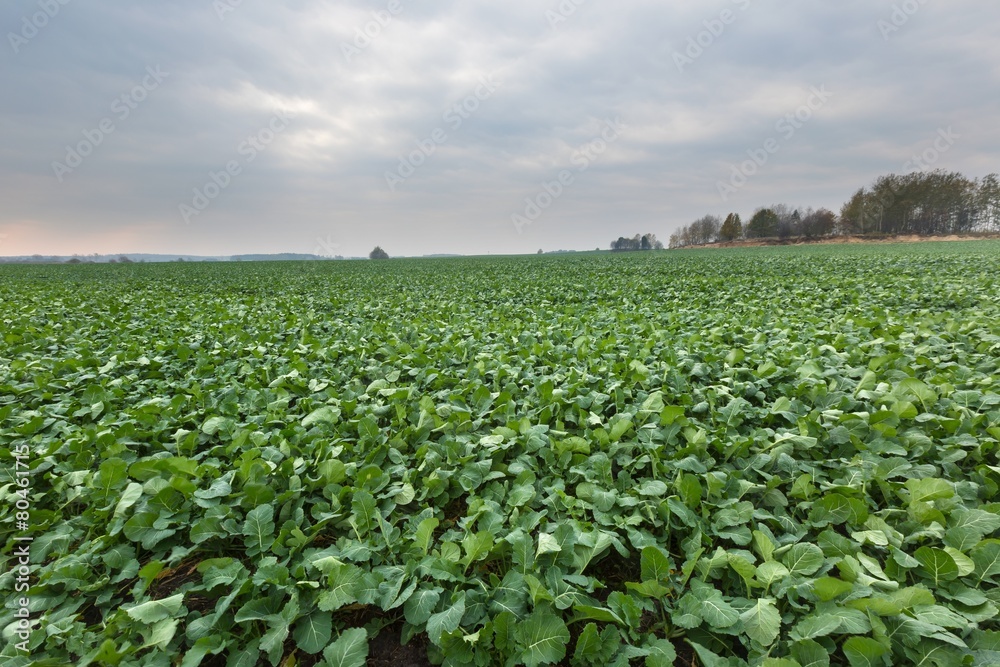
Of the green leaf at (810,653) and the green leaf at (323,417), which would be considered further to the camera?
the green leaf at (323,417)

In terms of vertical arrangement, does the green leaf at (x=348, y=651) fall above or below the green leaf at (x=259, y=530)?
below

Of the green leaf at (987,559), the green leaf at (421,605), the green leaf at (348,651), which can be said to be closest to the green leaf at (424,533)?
the green leaf at (421,605)

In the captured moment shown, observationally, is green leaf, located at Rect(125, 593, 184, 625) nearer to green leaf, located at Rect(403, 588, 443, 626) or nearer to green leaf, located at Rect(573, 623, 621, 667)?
green leaf, located at Rect(403, 588, 443, 626)

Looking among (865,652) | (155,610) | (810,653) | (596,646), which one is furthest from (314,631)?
(865,652)

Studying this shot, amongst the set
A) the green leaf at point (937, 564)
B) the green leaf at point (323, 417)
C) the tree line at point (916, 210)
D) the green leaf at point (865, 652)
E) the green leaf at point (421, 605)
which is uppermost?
the tree line at point (916, 210)

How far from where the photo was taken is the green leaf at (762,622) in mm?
1782

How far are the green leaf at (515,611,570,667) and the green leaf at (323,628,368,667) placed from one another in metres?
0.69

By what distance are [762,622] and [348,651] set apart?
5.94 feet

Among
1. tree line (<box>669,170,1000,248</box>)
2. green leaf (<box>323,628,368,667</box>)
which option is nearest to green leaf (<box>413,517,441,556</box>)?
green leaf (<box>323,628,368,667</box>)

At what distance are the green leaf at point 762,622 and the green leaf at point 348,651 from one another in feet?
5.53

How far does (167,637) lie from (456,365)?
4.20 m

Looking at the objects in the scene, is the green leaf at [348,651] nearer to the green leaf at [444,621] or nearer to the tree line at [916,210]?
the green leaf at [444,621]

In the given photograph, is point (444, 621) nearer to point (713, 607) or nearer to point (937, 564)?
point (713, 607)

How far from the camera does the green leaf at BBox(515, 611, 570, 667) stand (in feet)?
5.90
